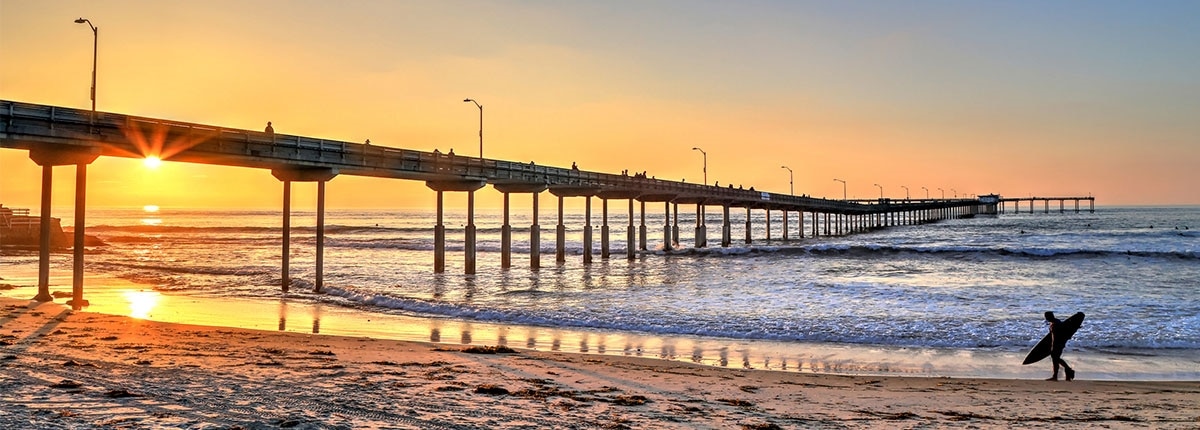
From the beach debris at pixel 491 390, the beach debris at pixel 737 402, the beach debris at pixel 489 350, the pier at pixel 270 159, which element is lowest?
the beach debris at pixel 489 350

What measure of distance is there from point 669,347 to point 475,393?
716 centimetres

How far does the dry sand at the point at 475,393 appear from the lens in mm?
8664

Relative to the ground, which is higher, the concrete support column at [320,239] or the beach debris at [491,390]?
the concrete support column at [320,239]

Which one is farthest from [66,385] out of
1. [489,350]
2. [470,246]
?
[470,246]

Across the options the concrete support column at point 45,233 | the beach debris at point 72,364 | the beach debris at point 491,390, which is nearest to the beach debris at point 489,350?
the beach debris at point 491,390

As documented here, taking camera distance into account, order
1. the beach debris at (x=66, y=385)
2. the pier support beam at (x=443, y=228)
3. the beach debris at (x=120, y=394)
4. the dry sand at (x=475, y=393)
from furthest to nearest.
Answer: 1. the pier support beam at (x=443, y=228)
2. the beach debris at (x=66, y=385)
3. the beach debris at (x=120, y=394)
4. the dry sand at (x=475, y=393)

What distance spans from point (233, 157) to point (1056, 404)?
25457 mm

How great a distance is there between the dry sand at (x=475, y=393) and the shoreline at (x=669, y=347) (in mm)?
1165

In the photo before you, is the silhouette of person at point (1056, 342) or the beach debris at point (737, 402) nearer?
the beach debris at point (737, 402)

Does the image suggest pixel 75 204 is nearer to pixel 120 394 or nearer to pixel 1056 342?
pixel 120 394

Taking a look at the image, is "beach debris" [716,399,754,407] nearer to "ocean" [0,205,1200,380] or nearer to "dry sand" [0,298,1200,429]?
"dry sand" [0,298,1200,429]

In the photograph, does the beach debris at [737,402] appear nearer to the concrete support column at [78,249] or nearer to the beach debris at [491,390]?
the beach debris at [491,390]

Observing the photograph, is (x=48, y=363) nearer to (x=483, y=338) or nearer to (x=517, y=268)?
(x=483, y=338)

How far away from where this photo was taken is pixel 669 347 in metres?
16.9
